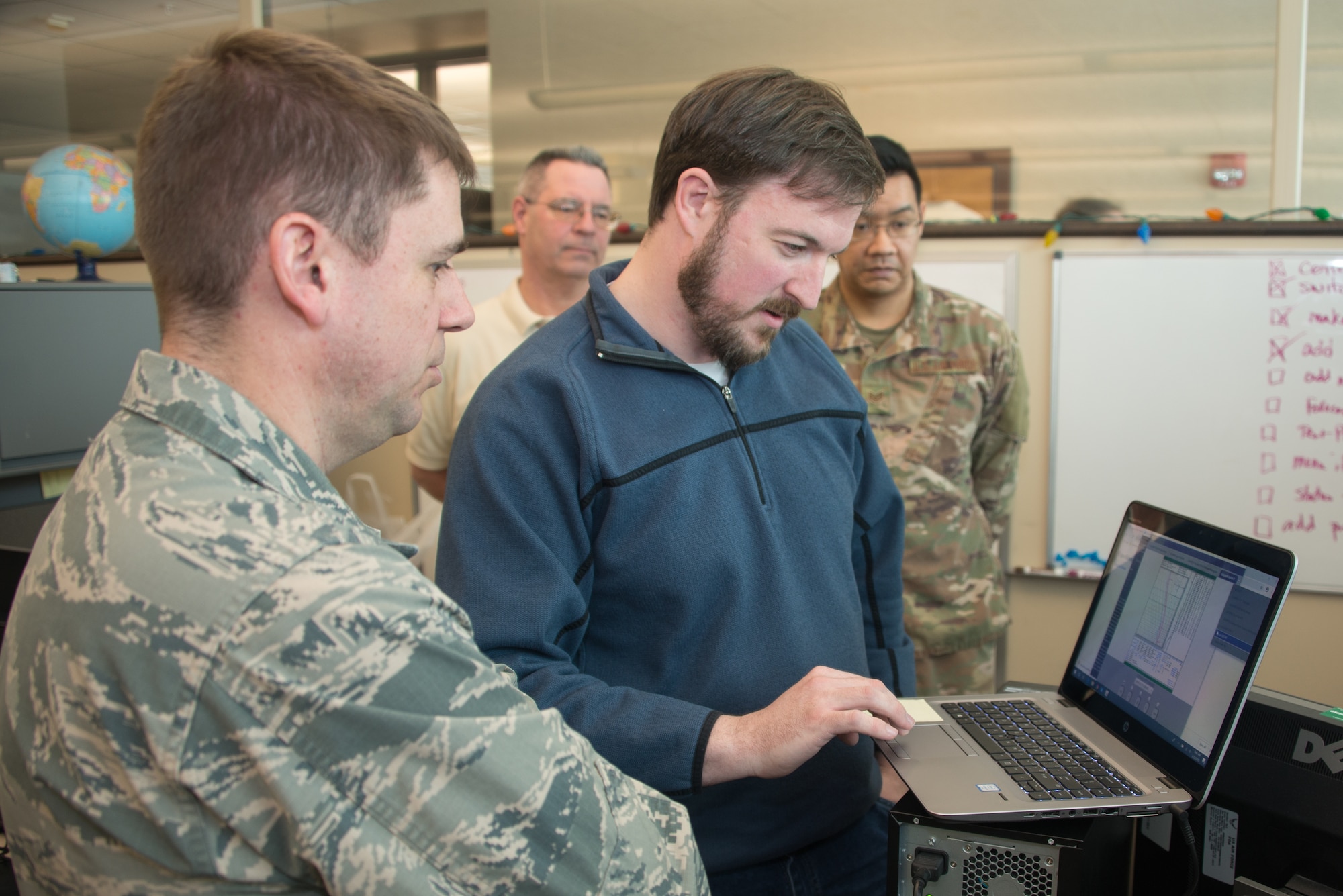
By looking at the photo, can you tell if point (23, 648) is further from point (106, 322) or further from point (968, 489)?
point (968, 489)

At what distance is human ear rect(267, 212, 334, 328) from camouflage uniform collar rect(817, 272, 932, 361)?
5.29 feet

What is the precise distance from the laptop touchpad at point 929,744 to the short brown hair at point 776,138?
60cm

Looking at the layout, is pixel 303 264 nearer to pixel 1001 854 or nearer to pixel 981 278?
pixel 1001 854

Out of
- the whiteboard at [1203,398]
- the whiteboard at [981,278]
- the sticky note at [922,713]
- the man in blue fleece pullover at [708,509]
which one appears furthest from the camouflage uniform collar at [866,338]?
the sticky note at [922,713]

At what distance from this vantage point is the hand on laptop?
838 mm

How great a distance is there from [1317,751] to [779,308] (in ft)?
2.23

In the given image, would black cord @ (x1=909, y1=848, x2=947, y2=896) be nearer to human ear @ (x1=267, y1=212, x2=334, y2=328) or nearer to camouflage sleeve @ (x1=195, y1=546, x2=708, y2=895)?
camouflage sleeve @ (x1=195, y1=546, x2=708, y2=895)

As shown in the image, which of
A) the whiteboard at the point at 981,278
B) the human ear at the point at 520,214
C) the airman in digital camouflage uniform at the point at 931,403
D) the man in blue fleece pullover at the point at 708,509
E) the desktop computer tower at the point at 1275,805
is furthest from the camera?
the whiteboard at the point at 981,278

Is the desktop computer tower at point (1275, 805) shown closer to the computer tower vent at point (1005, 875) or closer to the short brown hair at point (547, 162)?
the computer tower vent at point (1005, 875)

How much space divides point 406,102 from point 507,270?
2.48 m

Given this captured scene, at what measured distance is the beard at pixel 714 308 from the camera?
106 cm

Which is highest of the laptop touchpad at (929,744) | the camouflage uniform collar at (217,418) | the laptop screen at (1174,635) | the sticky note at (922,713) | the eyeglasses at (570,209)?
the eyeglasses at (570,209)

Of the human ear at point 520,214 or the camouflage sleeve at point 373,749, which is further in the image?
the human ear at point 520,214

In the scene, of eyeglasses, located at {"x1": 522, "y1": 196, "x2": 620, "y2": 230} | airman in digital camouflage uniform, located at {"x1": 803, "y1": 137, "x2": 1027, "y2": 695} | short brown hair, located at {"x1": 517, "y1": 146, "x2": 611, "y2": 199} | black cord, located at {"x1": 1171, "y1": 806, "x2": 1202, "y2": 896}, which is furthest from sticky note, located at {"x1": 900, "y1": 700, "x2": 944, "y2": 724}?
short brown hair, located at {"x1": 517, "y1": 146, "x2": 611, "y2": 199}
